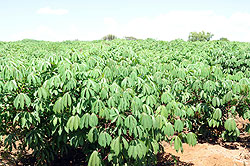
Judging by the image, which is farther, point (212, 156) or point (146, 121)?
point (212, 156)

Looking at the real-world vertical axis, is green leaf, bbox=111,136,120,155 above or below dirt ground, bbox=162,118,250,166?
above

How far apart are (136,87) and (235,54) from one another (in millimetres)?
3856

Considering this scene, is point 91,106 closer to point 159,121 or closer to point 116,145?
point 116,145

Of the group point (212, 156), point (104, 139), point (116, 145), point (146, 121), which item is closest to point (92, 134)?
point (104, 139)

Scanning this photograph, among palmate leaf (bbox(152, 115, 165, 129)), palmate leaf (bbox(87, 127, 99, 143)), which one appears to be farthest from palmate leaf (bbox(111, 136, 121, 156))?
palmate leaf (bbox(152, 115, 165, 129))

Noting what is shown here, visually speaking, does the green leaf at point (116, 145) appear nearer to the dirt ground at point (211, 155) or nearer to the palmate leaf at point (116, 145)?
the palmate leaf at point (116, 145)

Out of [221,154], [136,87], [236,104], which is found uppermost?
[136,87]

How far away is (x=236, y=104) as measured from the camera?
3828mm

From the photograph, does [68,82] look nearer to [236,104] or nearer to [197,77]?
[197,77]

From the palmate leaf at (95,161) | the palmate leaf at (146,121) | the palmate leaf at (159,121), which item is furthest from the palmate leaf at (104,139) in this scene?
the palmate leaf at (159,121)

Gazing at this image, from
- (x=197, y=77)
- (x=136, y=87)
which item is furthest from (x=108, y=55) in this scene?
(x=197, y=77)

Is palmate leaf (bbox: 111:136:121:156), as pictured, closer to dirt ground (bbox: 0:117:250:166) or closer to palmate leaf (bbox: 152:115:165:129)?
palmate leaf (bbox: 152:115:165:129)

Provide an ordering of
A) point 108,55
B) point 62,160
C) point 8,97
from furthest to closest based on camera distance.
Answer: point 62,160
point 108,55
point 8,97

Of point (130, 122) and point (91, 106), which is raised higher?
point (91, 106)
